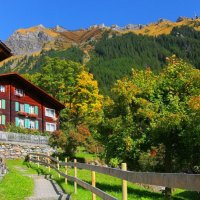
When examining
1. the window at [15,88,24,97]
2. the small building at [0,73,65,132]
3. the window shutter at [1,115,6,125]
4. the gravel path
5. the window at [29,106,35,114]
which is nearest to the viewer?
the gravel path

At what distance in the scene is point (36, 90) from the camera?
66938mm

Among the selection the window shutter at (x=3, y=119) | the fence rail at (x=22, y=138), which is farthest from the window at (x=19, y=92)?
the fence rail at (x=22, y=138)

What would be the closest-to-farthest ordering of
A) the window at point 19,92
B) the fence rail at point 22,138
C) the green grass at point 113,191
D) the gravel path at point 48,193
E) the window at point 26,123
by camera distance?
the gravel path at point 48,193 → the green grass at point 113,191 → the fence rail at point 22,138 → the window at point 19,92 → the window at point 26,123

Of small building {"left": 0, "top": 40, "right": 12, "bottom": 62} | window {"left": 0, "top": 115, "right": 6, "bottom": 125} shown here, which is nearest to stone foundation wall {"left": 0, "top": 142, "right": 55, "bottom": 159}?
window {"left": 0, "top": 115, "right": 6, "bottom": 125}

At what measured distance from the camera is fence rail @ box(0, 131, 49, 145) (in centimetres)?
4597

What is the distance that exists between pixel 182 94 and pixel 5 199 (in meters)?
14.1

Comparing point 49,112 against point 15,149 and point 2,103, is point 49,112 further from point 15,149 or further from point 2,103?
point 15,149

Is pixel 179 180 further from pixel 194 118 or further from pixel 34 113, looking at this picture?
pixel 34 113

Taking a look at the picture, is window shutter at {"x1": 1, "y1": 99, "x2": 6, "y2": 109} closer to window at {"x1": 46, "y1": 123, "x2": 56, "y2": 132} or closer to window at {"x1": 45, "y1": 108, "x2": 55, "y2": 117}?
window at {"x1": 45, "y1": 108, "x2": 55, "y2": 117}

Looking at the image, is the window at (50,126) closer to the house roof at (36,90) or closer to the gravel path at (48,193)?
the house roof at (36,90)

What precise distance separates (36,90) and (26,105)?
2.81 metres

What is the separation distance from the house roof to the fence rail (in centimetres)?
1588

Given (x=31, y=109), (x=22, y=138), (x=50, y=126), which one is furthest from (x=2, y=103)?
(x=22, y=138)

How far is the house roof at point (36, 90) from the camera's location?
63750 millimetres
